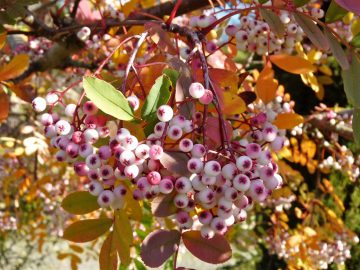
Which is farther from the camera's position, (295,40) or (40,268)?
(40,268)

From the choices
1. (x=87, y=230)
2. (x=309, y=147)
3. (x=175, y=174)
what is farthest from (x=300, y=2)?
(x=309, y=147)

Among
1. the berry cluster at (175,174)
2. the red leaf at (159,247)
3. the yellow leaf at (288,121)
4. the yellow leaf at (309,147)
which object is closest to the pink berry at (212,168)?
the berry cluster at (175,174)

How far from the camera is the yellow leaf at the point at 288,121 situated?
0.75 meters

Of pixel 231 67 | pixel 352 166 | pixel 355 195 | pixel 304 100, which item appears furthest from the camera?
pixel 304 100

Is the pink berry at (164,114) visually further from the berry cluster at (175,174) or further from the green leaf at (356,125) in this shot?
the green leaf at (356,125)

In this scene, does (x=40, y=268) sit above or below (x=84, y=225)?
below

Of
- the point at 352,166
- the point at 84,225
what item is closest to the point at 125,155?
the point at 84,225

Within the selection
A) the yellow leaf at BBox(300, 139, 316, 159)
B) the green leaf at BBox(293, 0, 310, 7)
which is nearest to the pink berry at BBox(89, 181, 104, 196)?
the green leaf at BBox(293, 0, 310, 7)

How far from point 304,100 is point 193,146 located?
3.18 m

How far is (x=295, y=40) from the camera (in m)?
0.90

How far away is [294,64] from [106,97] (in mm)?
367

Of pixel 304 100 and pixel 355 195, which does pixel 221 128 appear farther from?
pixel 304 100

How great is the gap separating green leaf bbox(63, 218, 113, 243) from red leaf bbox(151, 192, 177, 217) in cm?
13

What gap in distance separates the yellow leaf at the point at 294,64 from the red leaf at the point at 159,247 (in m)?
0.33
